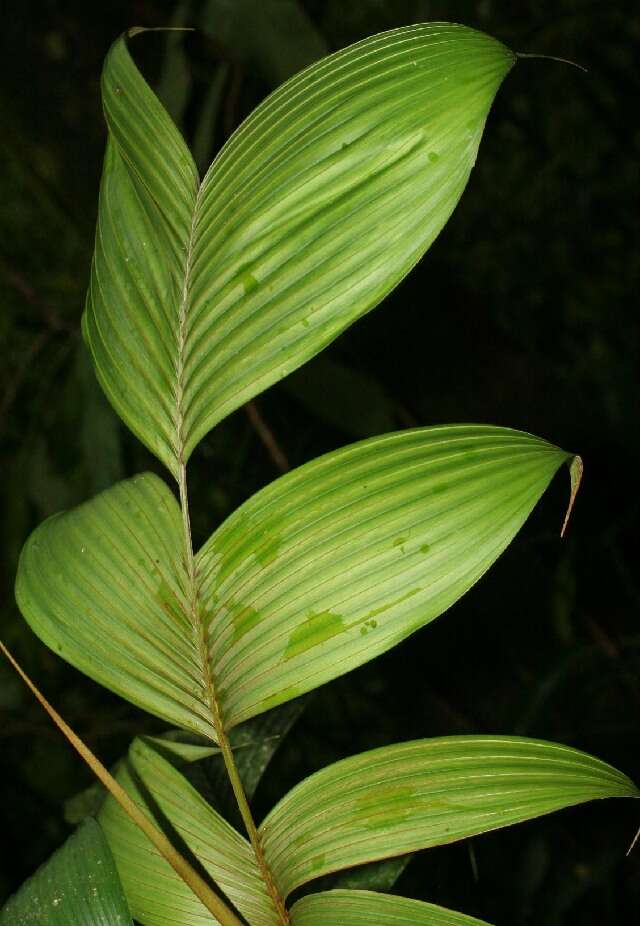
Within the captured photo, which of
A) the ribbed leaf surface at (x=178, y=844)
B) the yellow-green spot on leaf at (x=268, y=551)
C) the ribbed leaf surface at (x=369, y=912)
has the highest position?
the yellow-green spot on leaf at (x=268, y=551)

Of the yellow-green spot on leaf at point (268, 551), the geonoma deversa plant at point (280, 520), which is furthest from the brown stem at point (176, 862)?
the yellow-green spot on leaf at point (268, 551)

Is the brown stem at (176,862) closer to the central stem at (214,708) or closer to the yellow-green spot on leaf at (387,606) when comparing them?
the central stem at (214,708)

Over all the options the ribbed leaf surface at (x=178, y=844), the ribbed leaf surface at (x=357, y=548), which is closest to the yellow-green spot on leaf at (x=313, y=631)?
the ribbed leaf surface at (x=357, y=548)

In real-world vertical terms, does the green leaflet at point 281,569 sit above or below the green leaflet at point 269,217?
below

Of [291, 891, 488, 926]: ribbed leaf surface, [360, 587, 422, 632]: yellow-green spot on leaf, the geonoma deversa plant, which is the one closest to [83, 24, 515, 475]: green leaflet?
the geonoma deversa plant

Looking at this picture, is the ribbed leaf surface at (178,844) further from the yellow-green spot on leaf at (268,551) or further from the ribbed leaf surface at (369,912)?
the yellow-green spot on leaf at (268,551)
